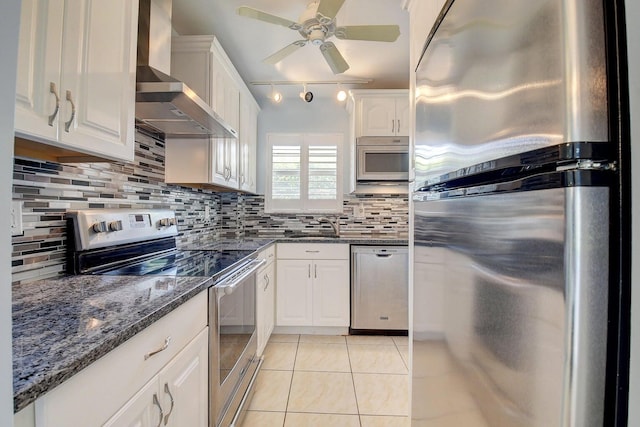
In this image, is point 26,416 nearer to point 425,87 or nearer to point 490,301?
point 490,301

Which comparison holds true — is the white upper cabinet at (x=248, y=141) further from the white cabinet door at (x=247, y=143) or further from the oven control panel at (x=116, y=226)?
the oven control panel at (x=116, y=226)

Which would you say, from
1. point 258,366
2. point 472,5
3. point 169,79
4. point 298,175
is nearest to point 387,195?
point 298,175

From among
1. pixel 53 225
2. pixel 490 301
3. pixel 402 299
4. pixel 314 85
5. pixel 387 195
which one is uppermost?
pixel 314 85

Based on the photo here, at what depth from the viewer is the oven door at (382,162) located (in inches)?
116

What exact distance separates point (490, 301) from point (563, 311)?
7.1 inches

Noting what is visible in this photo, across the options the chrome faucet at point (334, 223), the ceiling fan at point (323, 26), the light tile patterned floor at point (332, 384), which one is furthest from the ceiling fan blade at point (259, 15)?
the light tile patterned floor at point (332, 384)

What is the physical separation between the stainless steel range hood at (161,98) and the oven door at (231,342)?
2.86ft

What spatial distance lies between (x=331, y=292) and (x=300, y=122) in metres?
1.99

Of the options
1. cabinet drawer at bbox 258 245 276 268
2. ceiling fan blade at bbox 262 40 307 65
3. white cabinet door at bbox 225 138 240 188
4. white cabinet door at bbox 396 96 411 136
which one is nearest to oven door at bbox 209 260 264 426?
cabinet drawer at bbox 258 245 276 268

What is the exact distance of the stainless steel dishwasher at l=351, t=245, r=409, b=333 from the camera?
2.82 m

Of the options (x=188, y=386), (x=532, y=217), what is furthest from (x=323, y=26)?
(x=188, y=386)

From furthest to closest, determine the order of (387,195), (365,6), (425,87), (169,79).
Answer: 1. (387,195)
2. (365,6)
3. (169,79)
4. (425,87)

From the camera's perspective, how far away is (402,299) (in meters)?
2.82

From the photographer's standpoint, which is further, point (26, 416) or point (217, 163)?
point (217, 163)
